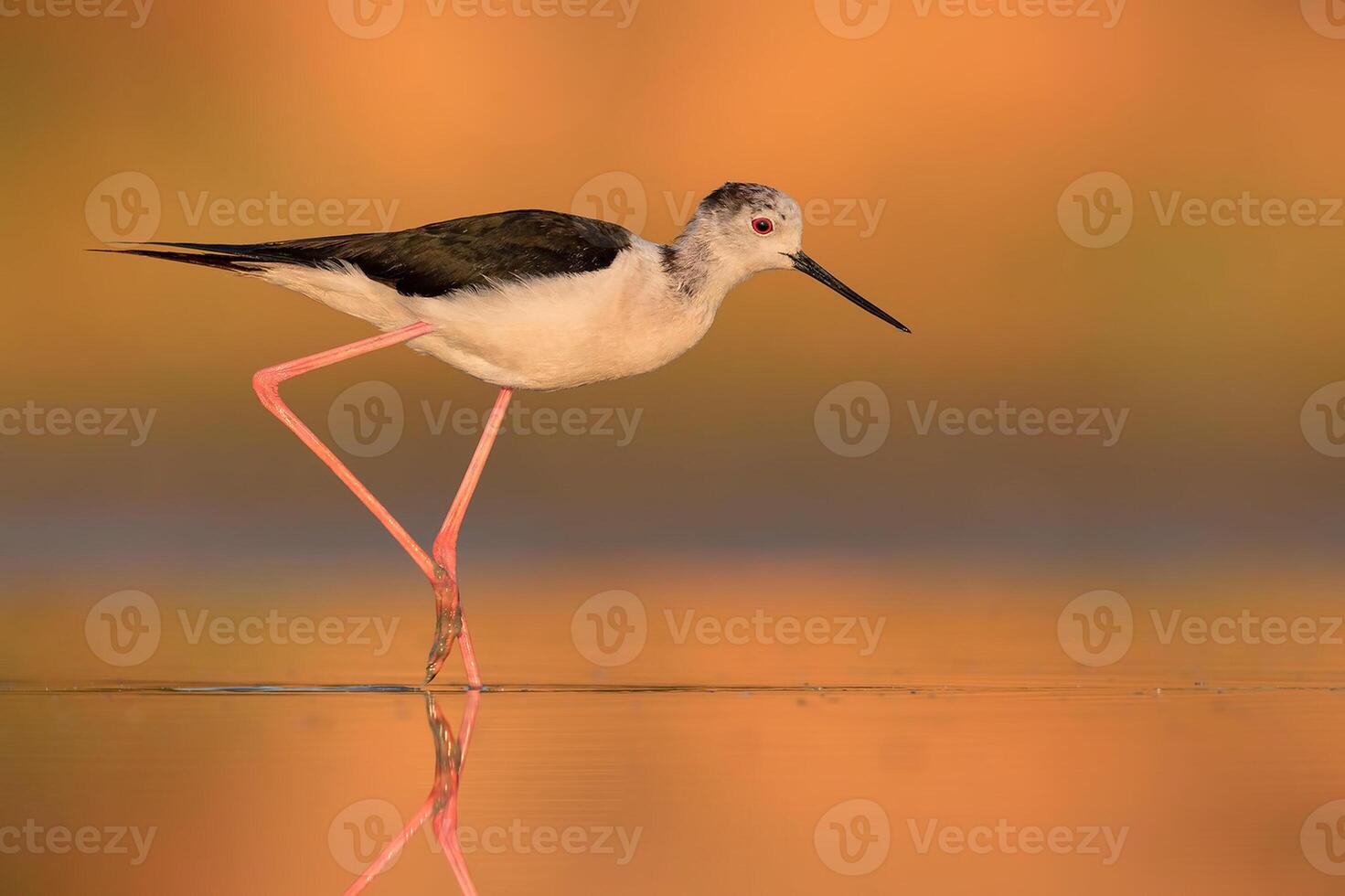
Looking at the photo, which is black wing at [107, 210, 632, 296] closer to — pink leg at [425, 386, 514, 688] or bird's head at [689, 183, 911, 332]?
bird's head at [689, 183, 911, 332]

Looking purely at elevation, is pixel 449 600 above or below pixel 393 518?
below

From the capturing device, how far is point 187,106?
1662cm

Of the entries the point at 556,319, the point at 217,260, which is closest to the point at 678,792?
the point at 556,319

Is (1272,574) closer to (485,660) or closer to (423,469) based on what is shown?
(485,660)

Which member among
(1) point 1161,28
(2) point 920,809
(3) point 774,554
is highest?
(1) point 1161,28

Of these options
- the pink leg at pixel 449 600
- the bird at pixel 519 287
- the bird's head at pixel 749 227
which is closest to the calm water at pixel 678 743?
the pink leg at pixel 449 600

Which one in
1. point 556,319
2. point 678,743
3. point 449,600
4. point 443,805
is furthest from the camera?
point 449,600

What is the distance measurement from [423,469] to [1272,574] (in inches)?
242

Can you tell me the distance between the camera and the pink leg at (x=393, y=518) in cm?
786

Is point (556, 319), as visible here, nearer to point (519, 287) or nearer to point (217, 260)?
point (519, 287)

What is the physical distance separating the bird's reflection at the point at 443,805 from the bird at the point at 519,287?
2.09ft

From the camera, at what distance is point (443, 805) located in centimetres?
605

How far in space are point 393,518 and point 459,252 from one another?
3.96 feet

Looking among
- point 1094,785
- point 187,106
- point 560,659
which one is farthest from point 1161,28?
point 1094,785
